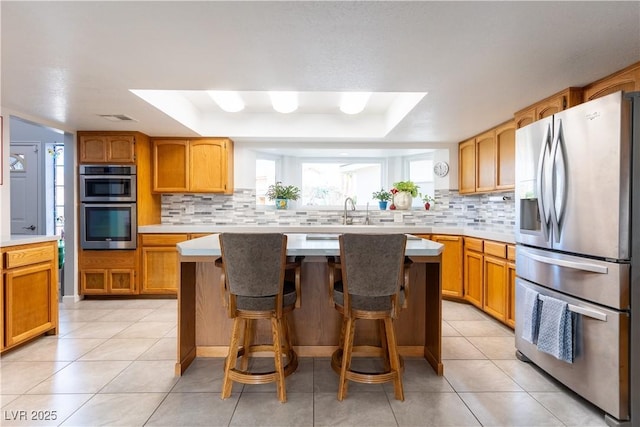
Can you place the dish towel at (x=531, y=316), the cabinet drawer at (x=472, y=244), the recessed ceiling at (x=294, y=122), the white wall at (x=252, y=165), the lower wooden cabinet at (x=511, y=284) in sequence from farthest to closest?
the white wall at (x=252, y=165) < the recessed ceiling at (x=294, y=122) < the cabinet drawer at (x=472, y=244) < the lower wooden cabinet at (x=511, y=284) < the dish towel at (x=531, y=316)

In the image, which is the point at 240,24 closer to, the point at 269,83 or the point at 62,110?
the point at 269,83

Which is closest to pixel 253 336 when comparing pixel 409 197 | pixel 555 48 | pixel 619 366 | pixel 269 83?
pixel 269 83

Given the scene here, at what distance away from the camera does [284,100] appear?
11.9ft

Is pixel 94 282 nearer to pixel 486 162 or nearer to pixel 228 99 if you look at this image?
pixel 228 99

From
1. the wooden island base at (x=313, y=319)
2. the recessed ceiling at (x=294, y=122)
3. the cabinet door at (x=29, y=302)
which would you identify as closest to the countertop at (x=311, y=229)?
the recessed ceiling at (x=294, y=122)

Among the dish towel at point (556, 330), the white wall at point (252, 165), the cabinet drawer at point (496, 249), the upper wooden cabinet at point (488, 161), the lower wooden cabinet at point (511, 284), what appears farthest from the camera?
the white wall at point (252, 165)

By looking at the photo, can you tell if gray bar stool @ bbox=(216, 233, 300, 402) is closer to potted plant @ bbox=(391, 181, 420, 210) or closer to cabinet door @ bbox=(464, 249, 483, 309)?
cabinet door @ bbox=(464, 249, 483, 309)

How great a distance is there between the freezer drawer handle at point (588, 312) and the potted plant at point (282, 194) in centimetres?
363

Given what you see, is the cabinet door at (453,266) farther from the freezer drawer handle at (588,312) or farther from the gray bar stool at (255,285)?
the gray bar stool at (255,285)

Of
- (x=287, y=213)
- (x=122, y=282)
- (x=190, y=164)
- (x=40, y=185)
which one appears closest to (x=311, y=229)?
(x=287, y=213)

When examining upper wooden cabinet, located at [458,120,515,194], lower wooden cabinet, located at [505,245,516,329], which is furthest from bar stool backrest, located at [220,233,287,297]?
upper wooden cabinet, located at [458,120,515,194]

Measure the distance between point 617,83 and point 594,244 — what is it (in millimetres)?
1186

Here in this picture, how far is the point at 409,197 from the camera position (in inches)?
192

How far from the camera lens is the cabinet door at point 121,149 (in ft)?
13.4
